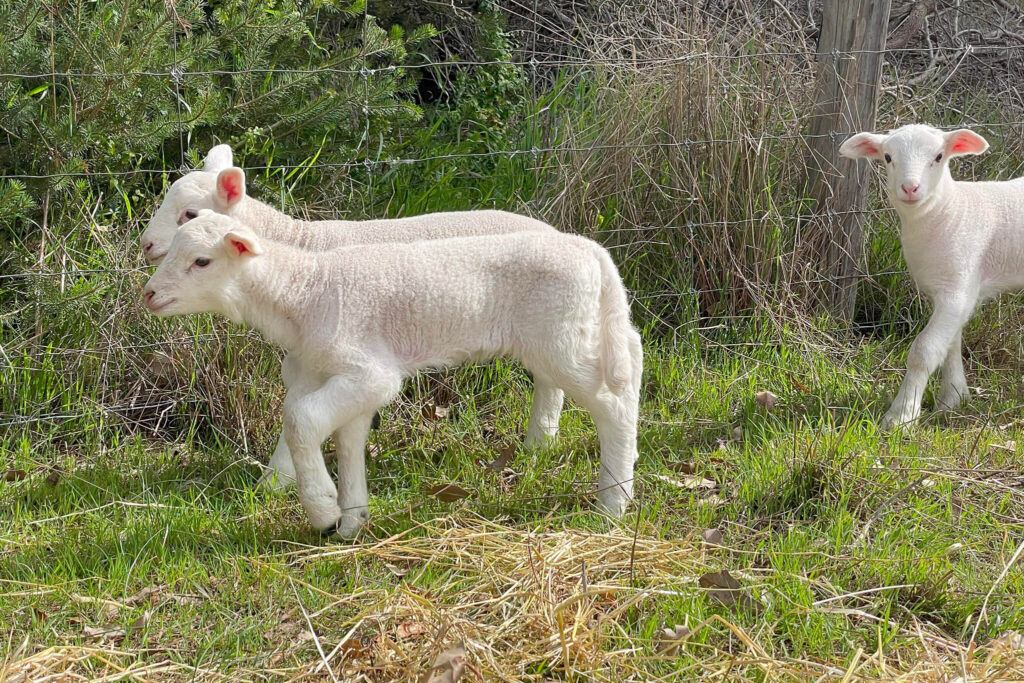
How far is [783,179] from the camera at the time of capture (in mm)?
5574

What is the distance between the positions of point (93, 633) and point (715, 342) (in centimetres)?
318

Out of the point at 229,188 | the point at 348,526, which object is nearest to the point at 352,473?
the point at 348,526

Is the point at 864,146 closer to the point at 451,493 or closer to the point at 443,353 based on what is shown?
the point at 443,353

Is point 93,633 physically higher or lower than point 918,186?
lower

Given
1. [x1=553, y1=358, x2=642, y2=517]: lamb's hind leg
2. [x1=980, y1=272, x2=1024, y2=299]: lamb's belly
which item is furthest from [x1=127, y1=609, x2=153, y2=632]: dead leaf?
[x1=980, y1=272, x2=1024, y2=299]: lamb's belly

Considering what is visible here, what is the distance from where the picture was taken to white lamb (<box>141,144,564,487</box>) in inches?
161

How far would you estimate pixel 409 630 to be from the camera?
310 cm

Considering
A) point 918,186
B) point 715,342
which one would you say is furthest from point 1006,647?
point 715,342

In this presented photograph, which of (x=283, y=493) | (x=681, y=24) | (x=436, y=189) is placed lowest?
(x=283, y=493)

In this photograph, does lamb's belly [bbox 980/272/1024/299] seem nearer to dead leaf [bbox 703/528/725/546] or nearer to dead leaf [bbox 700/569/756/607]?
dead leaf [bbox 703/528/725/546]

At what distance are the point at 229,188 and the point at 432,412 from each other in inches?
52.0

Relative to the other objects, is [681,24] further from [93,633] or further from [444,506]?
[93,633]

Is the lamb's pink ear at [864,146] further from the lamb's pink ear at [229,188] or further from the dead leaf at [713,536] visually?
the lamb's pink ear at [229,188]

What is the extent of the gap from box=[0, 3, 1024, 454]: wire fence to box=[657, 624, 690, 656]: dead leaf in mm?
2419
